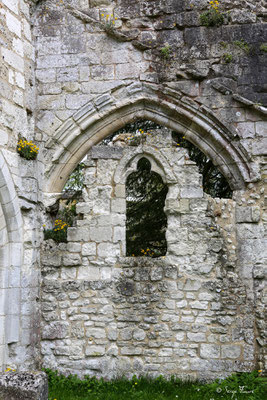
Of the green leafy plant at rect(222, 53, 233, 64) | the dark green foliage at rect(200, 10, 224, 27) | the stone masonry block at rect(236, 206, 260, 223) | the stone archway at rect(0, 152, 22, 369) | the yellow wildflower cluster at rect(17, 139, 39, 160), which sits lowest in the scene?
the stone archway at rect(0, 152, 22, 369)


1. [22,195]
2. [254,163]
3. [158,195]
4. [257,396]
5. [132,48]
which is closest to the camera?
[257,396]

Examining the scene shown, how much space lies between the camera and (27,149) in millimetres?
6359

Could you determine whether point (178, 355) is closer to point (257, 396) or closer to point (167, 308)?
point (167, 308)

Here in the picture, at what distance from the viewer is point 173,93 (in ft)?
22.9

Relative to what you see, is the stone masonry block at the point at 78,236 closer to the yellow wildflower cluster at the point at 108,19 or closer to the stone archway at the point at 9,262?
the stone archway at the point at 9,262

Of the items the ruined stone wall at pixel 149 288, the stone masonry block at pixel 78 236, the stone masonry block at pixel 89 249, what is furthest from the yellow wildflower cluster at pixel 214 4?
the stone masonry block at pixel 89 249

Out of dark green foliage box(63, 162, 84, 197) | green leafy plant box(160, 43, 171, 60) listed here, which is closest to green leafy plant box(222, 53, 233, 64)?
green leafy plant box(160, 43, 171, 60)

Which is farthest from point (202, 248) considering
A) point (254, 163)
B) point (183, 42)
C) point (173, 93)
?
point (183, 42)

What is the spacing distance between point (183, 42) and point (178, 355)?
15.4 feet

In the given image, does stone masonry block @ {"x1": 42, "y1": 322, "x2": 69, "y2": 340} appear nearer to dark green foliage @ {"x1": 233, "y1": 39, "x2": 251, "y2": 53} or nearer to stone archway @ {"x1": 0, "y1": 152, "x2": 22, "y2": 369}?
stone archway @ {"x1": 0, "y1": 152, "x2": 22, "y2": 369}

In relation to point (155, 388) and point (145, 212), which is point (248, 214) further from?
point (145, 212)

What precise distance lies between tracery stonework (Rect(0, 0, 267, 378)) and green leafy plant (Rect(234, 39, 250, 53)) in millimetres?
21

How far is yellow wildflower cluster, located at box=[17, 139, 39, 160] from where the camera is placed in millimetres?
6277

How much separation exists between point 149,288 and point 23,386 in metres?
3.27
